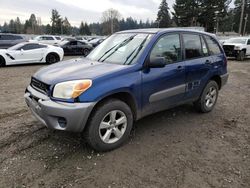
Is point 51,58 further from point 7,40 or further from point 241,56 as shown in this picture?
point 241,56

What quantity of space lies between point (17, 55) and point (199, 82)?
1060 centimetres

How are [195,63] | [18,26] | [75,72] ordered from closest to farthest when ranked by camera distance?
[75,72] → [195,63] → [18,26]

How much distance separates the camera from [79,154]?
11.6 ft

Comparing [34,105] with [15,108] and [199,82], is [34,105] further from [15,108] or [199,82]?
[199,82]

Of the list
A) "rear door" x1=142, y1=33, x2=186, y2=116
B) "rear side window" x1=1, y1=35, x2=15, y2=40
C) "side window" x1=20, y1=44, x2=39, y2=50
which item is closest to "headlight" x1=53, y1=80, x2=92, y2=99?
"rear door" x1=142, y1=33, x2=186, y2=116

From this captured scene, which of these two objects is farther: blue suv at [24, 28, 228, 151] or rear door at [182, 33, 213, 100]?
rear door at [182, 33, 213, 100]

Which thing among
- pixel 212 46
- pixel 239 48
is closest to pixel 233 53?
pixel 239 48

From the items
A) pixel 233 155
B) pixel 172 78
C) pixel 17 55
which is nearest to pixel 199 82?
pixel 172 78

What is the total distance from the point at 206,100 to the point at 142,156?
247 centimetres

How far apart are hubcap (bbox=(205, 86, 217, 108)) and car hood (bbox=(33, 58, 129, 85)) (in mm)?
2453

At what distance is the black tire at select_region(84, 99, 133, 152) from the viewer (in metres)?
3.35

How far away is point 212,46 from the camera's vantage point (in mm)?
5324

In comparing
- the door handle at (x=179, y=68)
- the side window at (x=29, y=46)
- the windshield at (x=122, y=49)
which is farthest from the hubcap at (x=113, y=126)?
the side window at (x=29, y=46)

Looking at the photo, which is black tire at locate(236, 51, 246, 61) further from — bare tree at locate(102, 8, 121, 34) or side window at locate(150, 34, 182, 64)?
bare tree at locate(102, 8, 121, 34)
